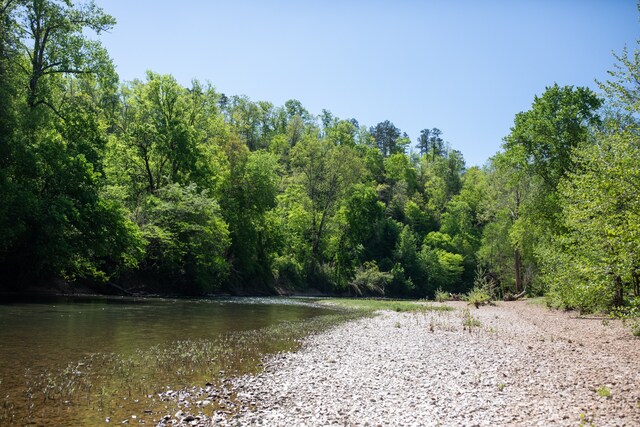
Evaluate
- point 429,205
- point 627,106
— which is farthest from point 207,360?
point 429,205

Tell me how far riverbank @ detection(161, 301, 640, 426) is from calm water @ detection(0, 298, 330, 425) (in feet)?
8.72

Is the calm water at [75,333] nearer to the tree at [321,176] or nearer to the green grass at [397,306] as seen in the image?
the green grass at [397,306]

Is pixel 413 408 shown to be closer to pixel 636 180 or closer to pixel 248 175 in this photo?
pixel 636 180

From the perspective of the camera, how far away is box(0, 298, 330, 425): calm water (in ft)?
29.6

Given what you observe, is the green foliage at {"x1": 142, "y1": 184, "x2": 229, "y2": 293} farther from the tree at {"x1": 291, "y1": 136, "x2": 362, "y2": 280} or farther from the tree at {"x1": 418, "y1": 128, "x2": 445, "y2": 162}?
the tree at {"x1": 418, "y1": 128, "x2": 445, "y2": 162}

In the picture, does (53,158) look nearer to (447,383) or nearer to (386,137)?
(447,383)

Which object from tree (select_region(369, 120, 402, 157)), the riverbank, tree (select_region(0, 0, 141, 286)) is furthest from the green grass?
tree (select_region(369, 120, 402, 157))

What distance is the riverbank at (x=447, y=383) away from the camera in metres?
7.88

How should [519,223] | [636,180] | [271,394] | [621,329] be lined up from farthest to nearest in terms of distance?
[519,223] < [621,329] < [636,180] < [271,394]

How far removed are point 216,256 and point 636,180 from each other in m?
35.2

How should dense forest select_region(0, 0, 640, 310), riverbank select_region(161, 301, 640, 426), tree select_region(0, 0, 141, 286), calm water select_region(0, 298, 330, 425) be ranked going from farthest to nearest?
tree select_region(0, 0, 141, 286), dense forest select_region(0, 0, 640, 310), calm water select_region(0, 298, 330, 425), riverbank select_region(161, 301, 640, 426)

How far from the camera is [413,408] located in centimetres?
849

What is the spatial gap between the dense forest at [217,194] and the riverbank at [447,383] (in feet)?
13.8

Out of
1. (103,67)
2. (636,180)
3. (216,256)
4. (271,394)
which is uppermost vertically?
(103,67)
